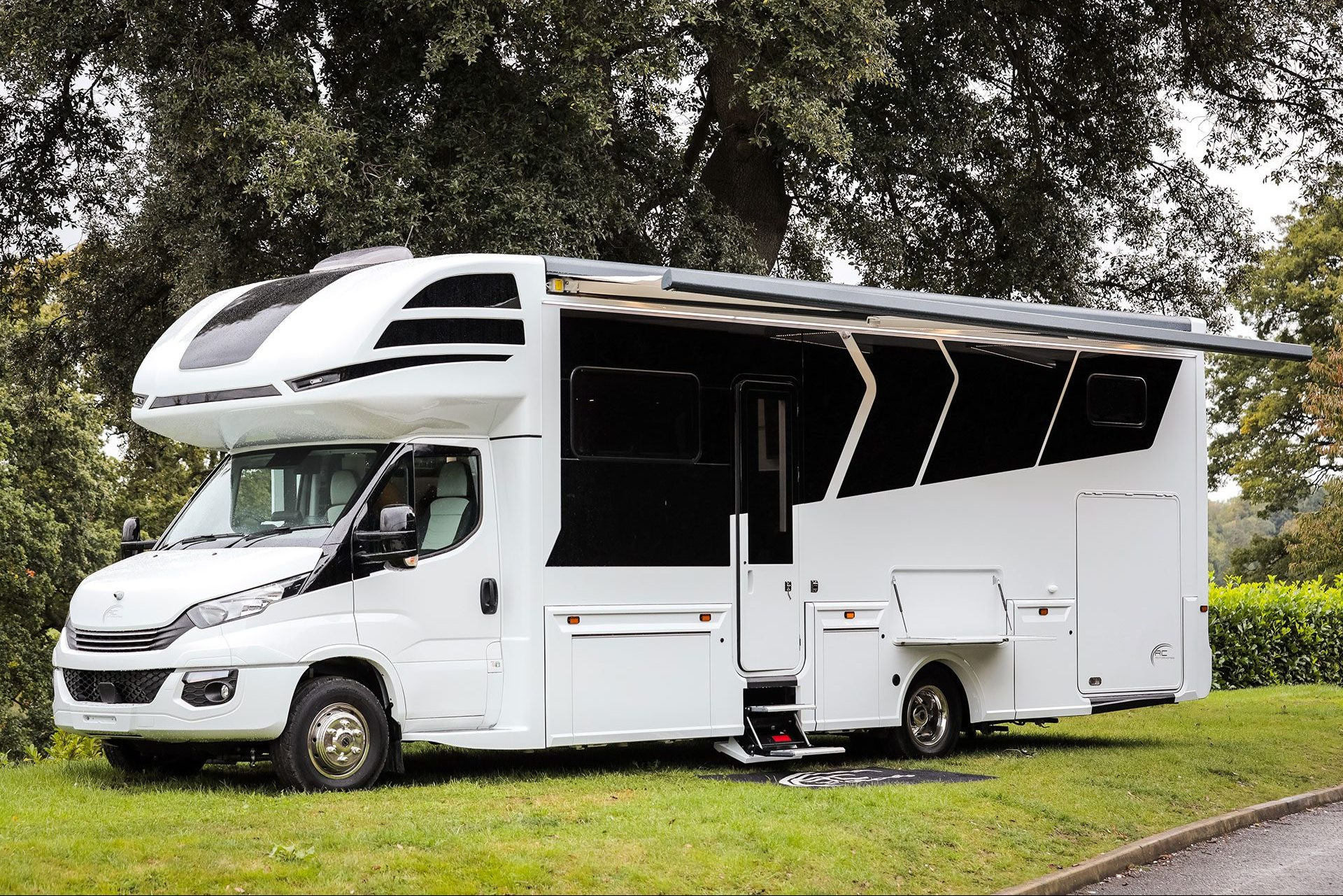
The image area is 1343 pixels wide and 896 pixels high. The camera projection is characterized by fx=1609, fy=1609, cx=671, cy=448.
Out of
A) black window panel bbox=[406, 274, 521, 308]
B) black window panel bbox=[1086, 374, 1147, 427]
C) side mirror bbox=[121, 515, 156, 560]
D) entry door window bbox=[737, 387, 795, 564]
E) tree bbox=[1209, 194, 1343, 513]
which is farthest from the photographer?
tree bbox=[1209, 194, 1343, 513]

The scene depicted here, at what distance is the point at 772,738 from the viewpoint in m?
12.0

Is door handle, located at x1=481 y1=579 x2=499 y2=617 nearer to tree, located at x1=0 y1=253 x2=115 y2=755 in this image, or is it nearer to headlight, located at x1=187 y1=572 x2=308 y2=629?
headlight, located at x1=187 y1=572 x2=308 y2=629

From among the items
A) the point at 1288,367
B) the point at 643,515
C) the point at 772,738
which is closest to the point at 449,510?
the point at 643,515

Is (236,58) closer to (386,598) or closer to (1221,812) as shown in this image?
(386,598)

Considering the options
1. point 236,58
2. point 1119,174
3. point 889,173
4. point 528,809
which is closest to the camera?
point 528,809

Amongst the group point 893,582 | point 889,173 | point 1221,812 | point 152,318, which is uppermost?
point 889,173

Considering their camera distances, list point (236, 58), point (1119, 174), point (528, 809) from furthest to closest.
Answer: point (1119, 174) → point (236, 58) → point (528, 809)

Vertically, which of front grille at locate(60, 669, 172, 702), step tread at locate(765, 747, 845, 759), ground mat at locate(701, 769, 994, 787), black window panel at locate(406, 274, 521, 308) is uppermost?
black window panel at locate(406, 274, 521, 308)

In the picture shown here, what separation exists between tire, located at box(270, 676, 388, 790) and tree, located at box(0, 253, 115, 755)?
20610 mm

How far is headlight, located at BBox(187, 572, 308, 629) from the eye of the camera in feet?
32.7

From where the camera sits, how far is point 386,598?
1058 centimetres

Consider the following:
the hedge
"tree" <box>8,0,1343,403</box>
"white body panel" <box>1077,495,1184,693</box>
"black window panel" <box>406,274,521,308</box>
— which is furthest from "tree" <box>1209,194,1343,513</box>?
"black window panel" <box>406,274,521,308</box>

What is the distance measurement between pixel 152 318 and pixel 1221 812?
1351cm

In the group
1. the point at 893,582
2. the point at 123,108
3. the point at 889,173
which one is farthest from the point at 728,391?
the point at 123,108
